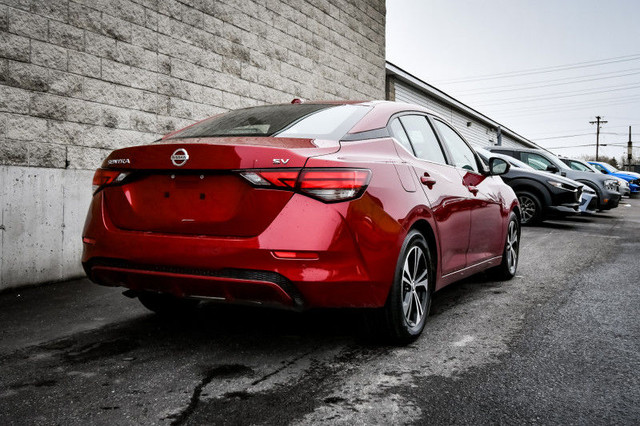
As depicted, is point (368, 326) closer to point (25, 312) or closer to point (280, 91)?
point (25, 312)

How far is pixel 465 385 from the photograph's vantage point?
297 cm

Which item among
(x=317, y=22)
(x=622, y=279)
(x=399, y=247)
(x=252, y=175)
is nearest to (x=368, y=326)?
(x=399, y=247)

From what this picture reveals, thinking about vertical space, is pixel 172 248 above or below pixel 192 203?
below

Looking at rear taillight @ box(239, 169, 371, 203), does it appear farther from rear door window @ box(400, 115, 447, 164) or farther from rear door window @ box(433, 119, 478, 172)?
rear door window @ box(433, 119, 478, 172)

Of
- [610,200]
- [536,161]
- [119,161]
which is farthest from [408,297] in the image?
[610,200]

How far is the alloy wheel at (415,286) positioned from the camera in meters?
3.68

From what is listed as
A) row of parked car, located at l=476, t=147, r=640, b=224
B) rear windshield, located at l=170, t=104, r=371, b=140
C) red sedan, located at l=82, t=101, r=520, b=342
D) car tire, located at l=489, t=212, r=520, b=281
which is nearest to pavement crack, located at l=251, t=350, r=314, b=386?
red sedan, located at l=82, t=101, r=520, b=342

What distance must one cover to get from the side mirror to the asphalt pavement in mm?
1194

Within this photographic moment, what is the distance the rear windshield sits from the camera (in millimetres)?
3537

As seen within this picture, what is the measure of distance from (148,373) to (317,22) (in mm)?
8533

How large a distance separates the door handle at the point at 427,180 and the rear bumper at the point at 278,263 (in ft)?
2.42

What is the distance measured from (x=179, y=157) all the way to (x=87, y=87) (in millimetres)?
3488

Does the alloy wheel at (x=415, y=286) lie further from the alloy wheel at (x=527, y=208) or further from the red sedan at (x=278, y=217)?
the alloy wheel at (x=527, y=208)

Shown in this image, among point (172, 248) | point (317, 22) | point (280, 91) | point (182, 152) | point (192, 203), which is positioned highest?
point (317, 22)
